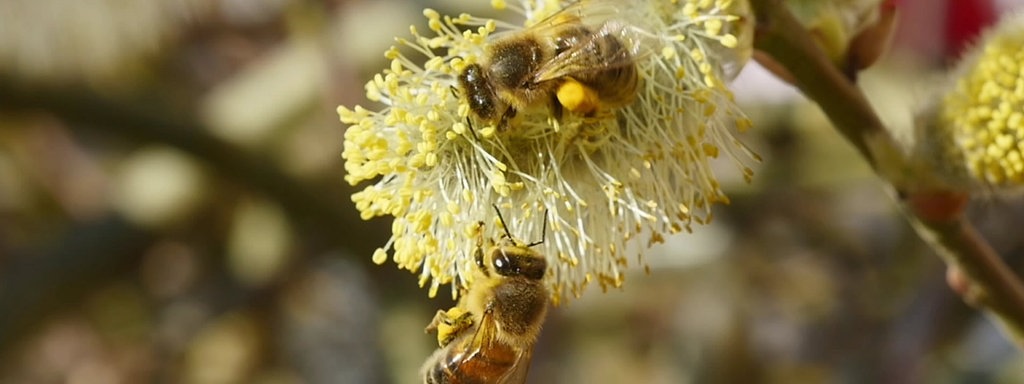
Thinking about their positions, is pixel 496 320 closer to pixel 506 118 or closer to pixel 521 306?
pixel 521 306

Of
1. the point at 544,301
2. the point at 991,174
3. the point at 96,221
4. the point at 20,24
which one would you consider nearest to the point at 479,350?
the point at 544,301

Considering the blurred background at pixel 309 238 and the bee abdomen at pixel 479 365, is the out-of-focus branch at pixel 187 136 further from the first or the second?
the bee abdomen at pixel 479 365

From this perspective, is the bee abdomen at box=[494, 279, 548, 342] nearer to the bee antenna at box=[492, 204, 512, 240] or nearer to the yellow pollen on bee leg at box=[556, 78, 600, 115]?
the bee antenna at box=[492, 204, 512, 240]

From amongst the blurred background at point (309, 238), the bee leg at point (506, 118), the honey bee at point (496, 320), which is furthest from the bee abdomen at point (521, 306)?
the blurred background at point (309, 238)

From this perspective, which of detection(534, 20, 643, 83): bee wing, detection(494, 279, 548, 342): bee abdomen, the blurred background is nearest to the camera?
detection(534, 20, 643, 83): bee wing

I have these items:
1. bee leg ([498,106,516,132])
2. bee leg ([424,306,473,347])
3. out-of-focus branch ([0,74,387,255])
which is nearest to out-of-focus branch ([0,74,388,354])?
out-of-focus branch ([0,74,387,255])

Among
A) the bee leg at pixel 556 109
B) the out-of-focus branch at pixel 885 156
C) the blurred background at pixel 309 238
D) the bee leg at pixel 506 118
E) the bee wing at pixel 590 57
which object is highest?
the bee wing at pixel 590 57
